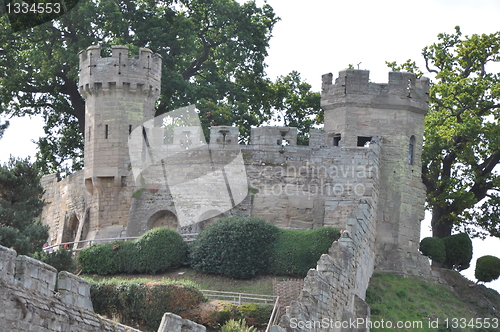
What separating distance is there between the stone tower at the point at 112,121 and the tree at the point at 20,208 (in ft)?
20.0

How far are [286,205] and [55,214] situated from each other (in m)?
10.2

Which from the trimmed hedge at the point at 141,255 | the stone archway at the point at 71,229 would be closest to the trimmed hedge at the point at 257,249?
the trimmed hedge at the point at 141,255

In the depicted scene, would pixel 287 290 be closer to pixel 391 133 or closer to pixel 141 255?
pixel 141 255

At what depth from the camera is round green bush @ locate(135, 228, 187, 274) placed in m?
32.9

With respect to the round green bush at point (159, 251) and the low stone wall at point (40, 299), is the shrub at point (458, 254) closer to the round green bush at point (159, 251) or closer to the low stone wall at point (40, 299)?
the round green bush at point (159, 251)

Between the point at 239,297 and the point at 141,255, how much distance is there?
176 inches

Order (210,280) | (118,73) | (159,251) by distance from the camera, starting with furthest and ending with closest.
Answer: (118,73)
(159,251)
(210,280)

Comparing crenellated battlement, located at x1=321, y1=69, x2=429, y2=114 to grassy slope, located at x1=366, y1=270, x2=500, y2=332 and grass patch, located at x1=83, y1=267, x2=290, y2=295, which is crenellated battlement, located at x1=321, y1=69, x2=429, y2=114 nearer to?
grassy slope, located at x1=366, y1=270, x2=500, y2=332

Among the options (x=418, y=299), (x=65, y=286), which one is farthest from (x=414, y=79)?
(x=65, y=286)

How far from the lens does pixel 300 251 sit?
32.7m

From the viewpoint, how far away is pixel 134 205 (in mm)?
36906

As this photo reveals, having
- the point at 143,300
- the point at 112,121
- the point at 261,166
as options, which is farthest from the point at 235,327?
the point at 112,121

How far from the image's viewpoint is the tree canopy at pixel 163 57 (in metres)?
41.8

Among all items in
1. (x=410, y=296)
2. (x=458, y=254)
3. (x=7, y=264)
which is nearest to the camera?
(x=7, y=264)
